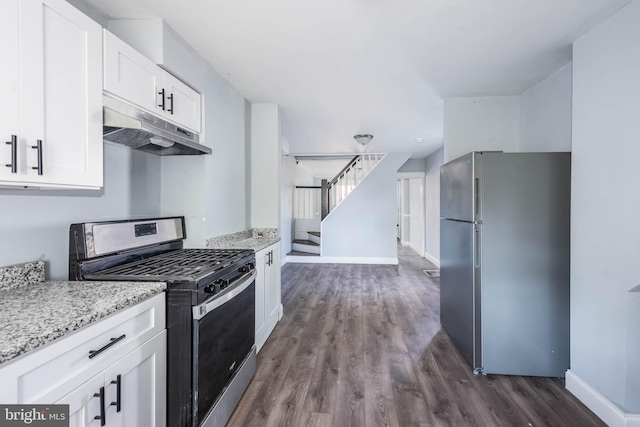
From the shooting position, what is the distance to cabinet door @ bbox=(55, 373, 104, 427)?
2.98 feet

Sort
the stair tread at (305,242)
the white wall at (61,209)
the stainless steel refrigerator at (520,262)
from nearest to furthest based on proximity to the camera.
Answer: the white wall at (61,209), the stainless steel refrigerator at (520,262), the stair tread at (305,242)

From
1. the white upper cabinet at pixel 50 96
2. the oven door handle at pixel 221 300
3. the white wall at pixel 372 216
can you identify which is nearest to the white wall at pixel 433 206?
the white wall at pixel 372 216

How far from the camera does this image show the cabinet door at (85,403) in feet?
2.98

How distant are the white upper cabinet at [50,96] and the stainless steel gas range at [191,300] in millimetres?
414

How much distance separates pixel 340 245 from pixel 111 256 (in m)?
5.11

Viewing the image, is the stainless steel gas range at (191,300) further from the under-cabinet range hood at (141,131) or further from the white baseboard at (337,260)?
the white baseboard at (337,260)

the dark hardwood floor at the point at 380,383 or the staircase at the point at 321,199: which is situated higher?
the staircase at the point at 321,199

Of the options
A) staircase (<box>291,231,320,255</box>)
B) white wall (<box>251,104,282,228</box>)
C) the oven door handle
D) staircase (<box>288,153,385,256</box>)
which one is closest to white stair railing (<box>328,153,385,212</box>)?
staircase (<box>288,153,385,256</box>)

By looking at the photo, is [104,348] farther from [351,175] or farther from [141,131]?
[351,175]

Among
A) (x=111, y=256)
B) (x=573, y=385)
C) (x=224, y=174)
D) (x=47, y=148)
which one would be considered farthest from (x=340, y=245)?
(x=47, y=148)

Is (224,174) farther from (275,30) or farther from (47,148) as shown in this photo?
(47,148)

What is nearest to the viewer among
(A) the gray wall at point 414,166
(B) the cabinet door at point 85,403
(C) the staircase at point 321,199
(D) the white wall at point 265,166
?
(B) the cabinet door at point 85,403

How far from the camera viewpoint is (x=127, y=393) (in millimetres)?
1129

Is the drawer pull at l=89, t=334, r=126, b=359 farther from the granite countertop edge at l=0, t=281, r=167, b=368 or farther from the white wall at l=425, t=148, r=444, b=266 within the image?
the white wall at l=425, t=148, r=444, b=266
